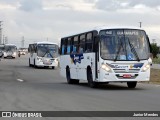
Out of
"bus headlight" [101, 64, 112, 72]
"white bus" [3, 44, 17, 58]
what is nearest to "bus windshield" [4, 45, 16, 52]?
"white bus" [3, 44, 17, 58]

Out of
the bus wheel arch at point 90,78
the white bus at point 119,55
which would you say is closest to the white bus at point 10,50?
the bus wheel arch at point 90,78

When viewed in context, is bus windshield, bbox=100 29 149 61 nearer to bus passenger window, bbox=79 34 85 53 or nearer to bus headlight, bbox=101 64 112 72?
bus headlight, bbox=101 64 112 72

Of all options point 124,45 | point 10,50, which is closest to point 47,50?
point 124,45

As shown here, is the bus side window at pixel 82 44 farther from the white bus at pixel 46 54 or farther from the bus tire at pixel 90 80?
the white bus at pixel 46 54

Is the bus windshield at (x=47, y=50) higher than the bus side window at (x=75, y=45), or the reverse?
the bus side window at (x=75, y=45)

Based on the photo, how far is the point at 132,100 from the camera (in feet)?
56.3

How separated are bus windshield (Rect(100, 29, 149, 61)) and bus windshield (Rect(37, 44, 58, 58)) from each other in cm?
2879

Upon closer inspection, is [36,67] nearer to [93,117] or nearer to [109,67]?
[109,67]

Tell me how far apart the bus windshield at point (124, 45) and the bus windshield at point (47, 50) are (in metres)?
28.8

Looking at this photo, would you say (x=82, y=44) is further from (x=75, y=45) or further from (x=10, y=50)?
(x=10, y=50)

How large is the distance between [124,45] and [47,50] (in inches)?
1155

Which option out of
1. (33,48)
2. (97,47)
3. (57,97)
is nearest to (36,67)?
(33,48)

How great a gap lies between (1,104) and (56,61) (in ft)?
117

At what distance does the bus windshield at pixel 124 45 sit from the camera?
22.2m
